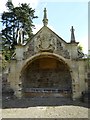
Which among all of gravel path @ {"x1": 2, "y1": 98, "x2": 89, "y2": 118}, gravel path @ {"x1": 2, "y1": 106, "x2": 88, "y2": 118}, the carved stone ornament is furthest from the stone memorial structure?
gravel path @ {"x1": 2, "y1": 106, "x2": 88, "y2": 118}

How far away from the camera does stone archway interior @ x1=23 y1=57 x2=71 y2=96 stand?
71.0 ft

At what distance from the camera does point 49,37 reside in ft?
61.6

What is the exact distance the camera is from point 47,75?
2211cm

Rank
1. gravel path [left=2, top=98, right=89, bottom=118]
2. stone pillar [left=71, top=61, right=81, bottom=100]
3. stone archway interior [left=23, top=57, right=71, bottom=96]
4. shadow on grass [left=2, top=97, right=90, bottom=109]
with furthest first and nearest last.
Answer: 1. stone archway interior [left=23, top=57, right=71, bottom=96]
2. stone pillar [left=71, top=61, right=81, bottom=100]
3. shadow on grass [left=2, top=97, right=90, bottom=109]
4. gravel path [left=2, top=98, right=89, bottom=118]

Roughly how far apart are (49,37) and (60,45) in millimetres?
1055

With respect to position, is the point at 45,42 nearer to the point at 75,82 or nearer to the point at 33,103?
the point at 75,82

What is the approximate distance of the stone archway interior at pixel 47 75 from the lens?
21.6 m

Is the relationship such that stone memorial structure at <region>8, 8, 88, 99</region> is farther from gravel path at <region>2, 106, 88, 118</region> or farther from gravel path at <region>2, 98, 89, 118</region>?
gravel path at <region>2, 106, 88, 118</region>

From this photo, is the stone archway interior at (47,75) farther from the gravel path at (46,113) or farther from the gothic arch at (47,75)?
the gravel path at (46,113)

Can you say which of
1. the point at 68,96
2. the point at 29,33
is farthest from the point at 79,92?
the point at 29,33

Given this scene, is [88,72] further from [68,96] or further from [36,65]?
[36,65]

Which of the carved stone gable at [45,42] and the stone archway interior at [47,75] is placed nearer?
the carved stone gable at [45,42]

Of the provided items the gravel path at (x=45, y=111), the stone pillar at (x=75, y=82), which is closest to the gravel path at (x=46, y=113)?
the gravel path at (x=45, y=111)

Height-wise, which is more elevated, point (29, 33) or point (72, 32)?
point (29, 33)
